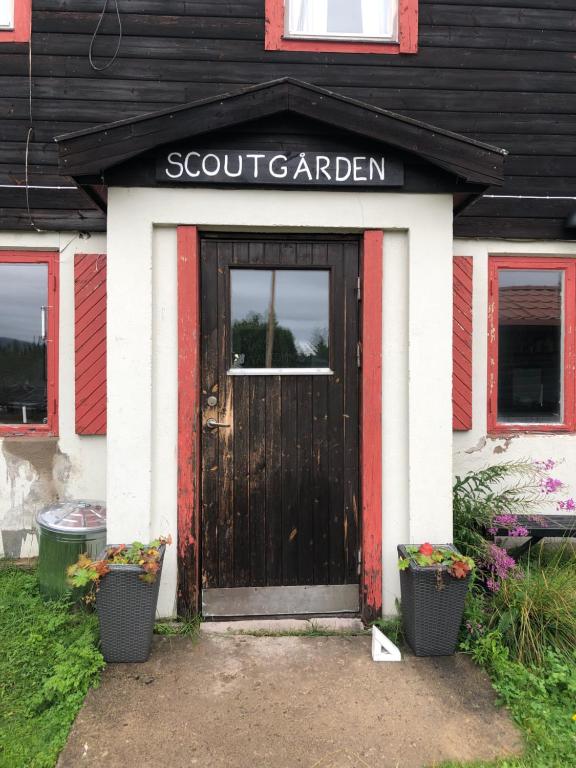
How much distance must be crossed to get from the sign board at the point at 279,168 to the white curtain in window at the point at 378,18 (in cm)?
187

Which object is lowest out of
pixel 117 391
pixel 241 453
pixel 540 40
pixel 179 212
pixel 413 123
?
pixel 241 453

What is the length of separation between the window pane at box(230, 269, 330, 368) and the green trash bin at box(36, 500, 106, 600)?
1550 millimetres

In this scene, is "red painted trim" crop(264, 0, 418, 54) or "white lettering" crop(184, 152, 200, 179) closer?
"white lettering" crop(184, 152, 200, 179)

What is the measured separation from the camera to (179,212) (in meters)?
3.28

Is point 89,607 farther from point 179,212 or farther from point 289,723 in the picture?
point 179,212

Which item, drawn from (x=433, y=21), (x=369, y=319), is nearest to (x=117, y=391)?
Result: (x=369, y=319)

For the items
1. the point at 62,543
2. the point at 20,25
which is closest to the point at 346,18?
the point at 20,25

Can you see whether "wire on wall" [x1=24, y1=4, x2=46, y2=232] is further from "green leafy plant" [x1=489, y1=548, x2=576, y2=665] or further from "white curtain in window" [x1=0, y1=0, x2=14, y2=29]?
"green leafy plant" [x1=489, y1=548, x2=576, y2=665]

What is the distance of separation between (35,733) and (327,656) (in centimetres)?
158

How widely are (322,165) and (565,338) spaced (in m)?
2.74

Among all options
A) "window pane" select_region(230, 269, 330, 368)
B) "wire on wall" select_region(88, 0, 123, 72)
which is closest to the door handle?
"window pane" select_region(230, 269, 330, 368)

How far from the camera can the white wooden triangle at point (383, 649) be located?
9.78ft

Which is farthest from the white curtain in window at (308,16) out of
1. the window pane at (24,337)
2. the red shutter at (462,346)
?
the window pane at (24,337)

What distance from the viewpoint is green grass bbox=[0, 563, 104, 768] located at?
93.2 inches
